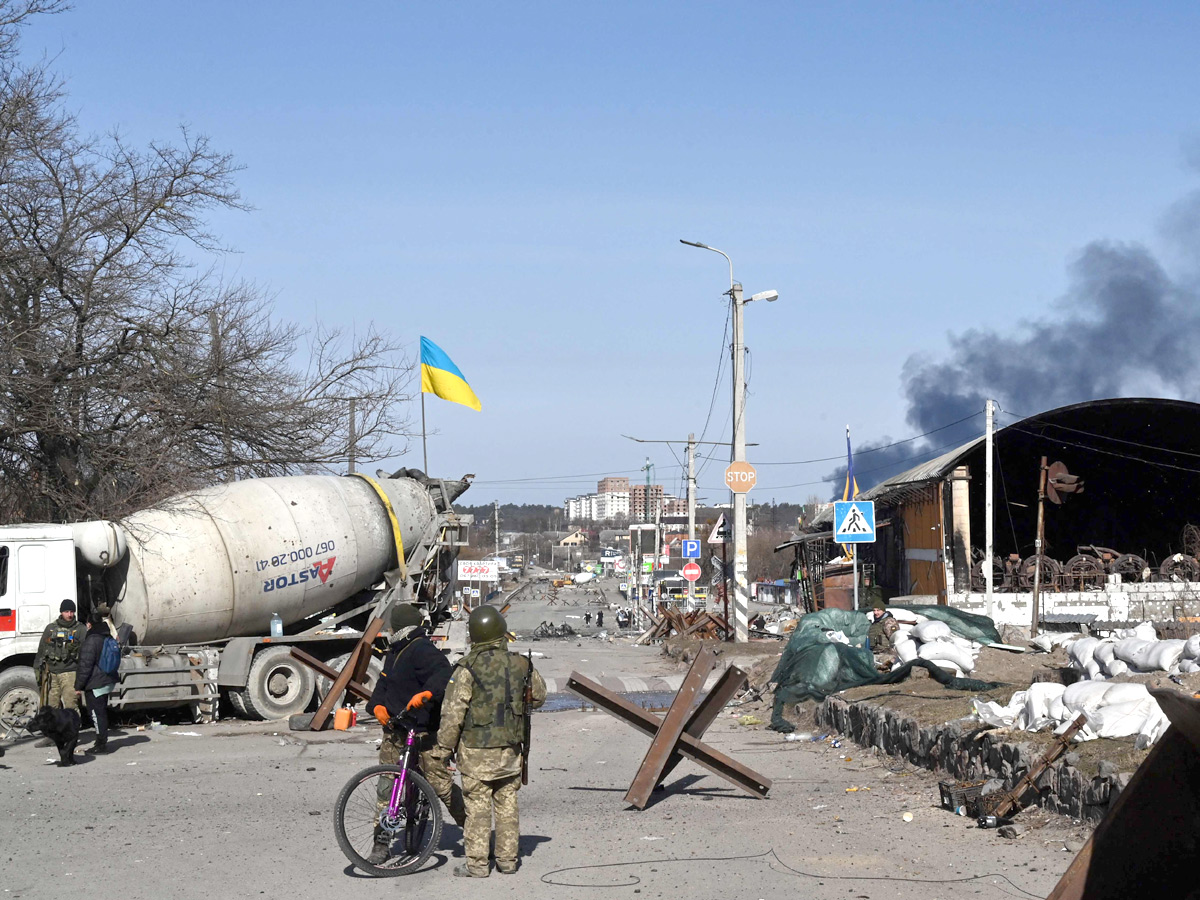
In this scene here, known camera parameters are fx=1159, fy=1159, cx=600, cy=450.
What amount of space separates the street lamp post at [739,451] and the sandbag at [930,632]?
8.39 meters

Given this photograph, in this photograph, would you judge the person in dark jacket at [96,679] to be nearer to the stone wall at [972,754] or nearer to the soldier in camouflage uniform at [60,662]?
the soldier in camouflage uniform at [60,662]

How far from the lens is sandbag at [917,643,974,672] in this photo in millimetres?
14391

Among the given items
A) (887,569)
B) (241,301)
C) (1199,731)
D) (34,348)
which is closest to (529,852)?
(1199,731)

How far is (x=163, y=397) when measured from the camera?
19562mm

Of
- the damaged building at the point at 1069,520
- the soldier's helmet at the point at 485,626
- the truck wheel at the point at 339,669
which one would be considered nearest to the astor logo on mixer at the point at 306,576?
the truck wheel at the point at 339,669

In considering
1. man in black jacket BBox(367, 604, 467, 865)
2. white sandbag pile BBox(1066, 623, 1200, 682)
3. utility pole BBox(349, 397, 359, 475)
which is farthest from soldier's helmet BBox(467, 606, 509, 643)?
utility pole BBox(349, 397, 359, 475)

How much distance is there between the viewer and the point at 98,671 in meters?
12.5

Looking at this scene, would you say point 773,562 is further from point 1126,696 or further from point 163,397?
point 1126,696

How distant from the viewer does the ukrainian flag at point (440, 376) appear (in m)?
23.4

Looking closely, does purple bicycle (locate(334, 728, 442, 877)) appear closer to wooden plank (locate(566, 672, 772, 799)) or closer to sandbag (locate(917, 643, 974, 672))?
wooden plank (locate(566, 672, 772, 799))

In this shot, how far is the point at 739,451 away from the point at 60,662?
1592 centimetres

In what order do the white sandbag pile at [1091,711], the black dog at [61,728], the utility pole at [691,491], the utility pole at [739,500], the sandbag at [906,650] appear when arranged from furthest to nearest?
the utility pole at [691,491] → the utility pole at [739,500] → the sandbag at [906,650] → the black dog at [61,728] → the white sandbag pile at [1091,711]

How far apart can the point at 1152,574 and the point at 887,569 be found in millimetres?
8800

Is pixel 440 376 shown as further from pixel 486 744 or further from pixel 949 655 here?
pixel 486 744
